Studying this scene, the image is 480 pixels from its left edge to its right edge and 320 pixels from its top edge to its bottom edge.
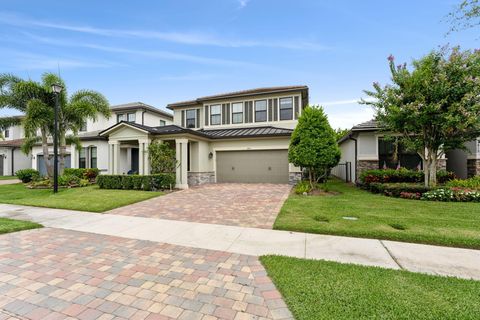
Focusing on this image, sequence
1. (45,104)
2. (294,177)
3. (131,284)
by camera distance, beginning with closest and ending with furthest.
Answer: (131,284) → (45,104) → (294,177)

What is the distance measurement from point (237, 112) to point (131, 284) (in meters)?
16.0

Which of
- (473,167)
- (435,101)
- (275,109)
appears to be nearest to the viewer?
(435,101)

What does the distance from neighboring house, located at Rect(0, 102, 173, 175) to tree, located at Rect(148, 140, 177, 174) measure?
604 centimetres

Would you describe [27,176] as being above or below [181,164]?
below

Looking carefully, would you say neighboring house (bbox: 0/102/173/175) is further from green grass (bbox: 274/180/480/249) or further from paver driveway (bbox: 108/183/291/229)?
green grass (bbox: 274/180/480/249)

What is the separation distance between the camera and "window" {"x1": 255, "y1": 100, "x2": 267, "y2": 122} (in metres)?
17.4

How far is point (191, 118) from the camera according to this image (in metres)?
19.7

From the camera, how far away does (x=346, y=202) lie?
855 centimetres

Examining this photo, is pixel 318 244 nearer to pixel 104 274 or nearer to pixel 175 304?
pixel 175 304

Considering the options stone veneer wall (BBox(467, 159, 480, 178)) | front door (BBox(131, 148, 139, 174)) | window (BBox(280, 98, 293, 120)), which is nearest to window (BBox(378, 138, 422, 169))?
stone veneer wall (BBox(467, 159, 480, 178))

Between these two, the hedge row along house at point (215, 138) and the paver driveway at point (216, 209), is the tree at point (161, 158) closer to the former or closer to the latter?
the hedge row along house at point (215, 138)

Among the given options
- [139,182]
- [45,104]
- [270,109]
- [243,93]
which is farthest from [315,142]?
[45,104]

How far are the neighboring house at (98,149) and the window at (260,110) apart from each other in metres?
10.3

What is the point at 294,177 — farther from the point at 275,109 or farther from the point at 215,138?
the point at 215,138
